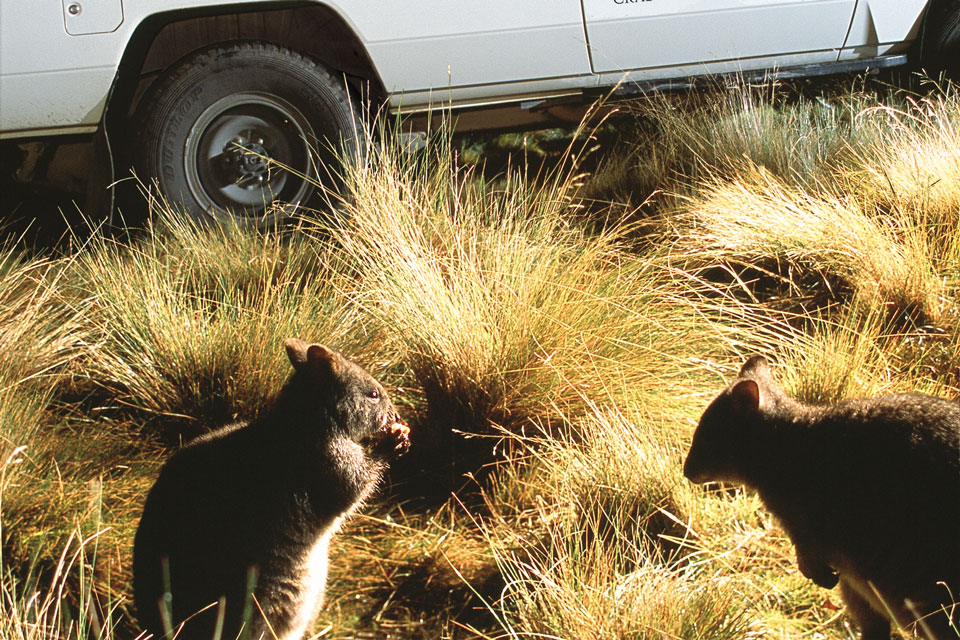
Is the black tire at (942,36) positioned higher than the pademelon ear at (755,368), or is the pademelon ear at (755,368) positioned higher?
the black tire at (942,36)

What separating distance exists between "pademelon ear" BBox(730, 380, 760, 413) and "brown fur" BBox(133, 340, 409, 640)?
43.6 inches

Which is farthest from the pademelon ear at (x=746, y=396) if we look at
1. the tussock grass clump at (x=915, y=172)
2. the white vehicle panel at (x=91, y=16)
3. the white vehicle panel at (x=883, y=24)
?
the white vehicle panel at (x=91, y=16)

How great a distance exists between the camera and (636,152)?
6816mm

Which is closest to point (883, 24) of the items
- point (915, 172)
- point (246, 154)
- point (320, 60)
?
point (915, 172)

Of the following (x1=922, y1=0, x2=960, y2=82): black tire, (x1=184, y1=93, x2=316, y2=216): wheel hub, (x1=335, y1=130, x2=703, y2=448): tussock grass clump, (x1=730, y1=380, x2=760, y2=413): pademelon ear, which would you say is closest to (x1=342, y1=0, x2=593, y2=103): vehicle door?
(x1=184, y1=93, x2=316, y2=216): wheel hub

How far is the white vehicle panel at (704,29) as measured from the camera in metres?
5.64

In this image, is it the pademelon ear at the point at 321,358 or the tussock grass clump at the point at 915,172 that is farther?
the tussock grass clump at the point at 915,172

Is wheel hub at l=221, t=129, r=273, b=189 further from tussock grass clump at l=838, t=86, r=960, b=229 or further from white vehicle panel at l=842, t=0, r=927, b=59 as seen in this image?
white vehicle panel at l=842, t=0, r=927, b=59

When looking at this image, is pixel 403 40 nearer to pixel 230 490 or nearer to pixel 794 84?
pixel 794 84

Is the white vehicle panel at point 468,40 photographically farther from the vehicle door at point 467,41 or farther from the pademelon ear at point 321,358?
the pademelon ear at point 321,358

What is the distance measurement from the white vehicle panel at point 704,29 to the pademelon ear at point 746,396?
11.1 feet

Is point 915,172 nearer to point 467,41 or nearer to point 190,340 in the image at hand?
point 467,41

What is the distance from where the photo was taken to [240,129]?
5621mm

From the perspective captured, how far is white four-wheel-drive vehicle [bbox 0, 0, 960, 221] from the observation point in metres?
5.30
